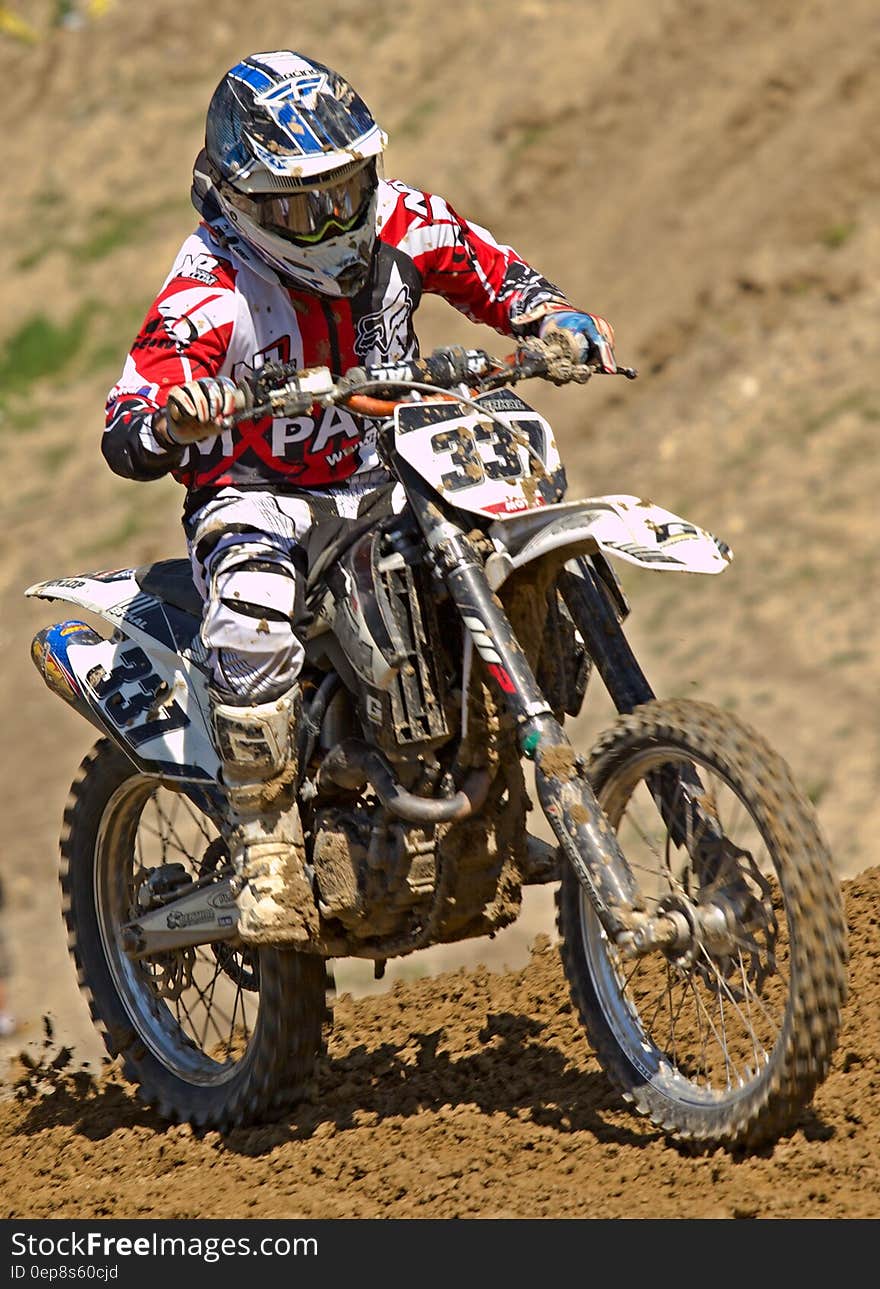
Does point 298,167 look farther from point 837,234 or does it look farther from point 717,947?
point 837,234

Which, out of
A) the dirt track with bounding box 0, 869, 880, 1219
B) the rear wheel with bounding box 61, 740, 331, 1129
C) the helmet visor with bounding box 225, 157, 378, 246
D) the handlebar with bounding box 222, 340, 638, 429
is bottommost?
the dirt track with bounding box 0, 869, 880, 1219

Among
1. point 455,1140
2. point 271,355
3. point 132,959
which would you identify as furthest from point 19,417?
point 455,1140

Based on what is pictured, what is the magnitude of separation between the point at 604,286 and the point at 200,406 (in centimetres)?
1279

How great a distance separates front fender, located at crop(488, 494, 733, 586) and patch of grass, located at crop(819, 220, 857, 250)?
11929 mm

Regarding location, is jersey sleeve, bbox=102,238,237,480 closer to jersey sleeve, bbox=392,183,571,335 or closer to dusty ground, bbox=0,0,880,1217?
jersey sleeve, bbox=392,183,571,335

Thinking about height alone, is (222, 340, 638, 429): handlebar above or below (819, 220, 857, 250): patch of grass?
below

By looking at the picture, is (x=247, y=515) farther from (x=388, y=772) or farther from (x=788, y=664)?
(x=788, y=664)

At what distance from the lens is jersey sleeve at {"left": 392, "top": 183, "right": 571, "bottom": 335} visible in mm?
5332

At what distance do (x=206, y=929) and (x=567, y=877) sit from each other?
1263 millimetres

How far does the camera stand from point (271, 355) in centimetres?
514

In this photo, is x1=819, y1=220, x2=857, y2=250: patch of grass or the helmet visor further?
x1=819, y1=220, x2=857, y2=250: patch of grass

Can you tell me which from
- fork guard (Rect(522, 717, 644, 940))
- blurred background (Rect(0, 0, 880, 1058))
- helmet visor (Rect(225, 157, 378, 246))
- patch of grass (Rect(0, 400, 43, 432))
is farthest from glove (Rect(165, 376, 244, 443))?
patch of grass (Rect(0, 400, 43, 432))

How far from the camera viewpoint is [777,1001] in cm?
484
